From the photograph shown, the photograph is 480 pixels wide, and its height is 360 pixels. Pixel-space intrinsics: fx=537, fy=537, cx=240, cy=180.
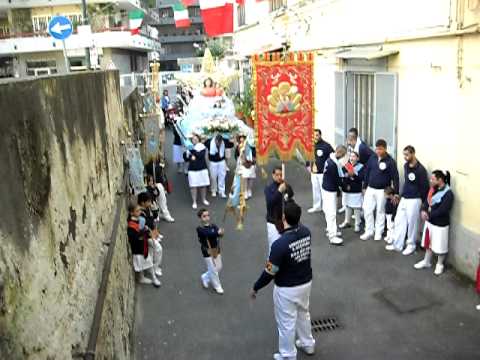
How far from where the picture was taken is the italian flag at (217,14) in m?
13.8

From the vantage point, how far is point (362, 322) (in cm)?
679

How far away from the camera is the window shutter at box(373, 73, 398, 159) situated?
1001cm

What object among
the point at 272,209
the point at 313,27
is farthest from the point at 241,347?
the point at 313,27

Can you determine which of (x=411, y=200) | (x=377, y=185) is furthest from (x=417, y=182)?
(x=377, y=185)

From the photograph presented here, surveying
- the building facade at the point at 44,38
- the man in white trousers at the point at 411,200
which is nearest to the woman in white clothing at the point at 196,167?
the man in white trousers at the point at 411,200

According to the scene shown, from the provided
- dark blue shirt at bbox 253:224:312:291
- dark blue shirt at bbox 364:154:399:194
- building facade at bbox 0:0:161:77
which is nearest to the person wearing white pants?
dark blue shirt at bbox 364:154:399:194

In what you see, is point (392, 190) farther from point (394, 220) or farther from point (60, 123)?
point (60, 123)

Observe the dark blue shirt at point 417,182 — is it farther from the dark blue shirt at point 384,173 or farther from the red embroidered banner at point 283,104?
the red embroidered banner at point 283,104

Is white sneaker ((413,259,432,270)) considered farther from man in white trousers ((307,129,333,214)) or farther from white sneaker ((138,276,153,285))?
white sneaker ((138,276,153,285))

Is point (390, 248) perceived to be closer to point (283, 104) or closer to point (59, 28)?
point (283, 104)

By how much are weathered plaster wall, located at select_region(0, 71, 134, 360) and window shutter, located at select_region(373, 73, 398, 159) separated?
6.35 m

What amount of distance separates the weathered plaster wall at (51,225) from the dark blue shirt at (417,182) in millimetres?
5171

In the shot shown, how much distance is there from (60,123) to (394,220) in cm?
671

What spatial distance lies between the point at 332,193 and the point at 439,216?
220 centimetres
